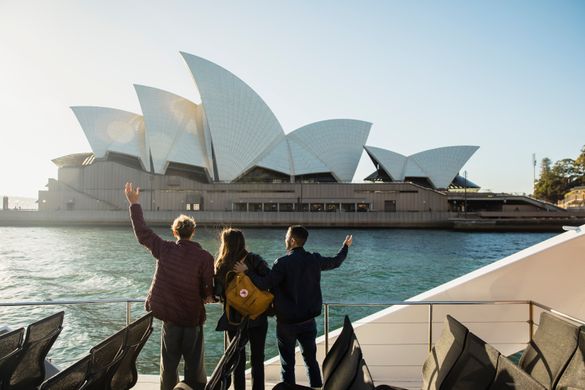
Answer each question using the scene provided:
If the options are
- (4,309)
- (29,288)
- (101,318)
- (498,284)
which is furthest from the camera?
(29,288)

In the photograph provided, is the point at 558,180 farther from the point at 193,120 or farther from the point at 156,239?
the point at 156,239

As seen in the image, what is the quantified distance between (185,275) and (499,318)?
8.42 feet

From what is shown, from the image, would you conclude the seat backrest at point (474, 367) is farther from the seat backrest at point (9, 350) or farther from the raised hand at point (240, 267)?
the seat backrest at point (9, 350)

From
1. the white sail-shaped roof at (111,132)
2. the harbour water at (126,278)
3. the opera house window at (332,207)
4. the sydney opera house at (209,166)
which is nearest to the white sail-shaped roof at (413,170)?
the sydney opera house at (209,166)

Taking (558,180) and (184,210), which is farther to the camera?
(558,180)

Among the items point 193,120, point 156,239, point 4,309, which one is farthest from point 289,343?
point 193,120

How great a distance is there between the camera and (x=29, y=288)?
10.2m

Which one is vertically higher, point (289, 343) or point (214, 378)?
point (214, 378)

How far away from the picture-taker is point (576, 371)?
1668 millimetres

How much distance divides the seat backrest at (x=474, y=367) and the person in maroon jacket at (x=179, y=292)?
132 cm

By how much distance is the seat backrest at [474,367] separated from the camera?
152 cm

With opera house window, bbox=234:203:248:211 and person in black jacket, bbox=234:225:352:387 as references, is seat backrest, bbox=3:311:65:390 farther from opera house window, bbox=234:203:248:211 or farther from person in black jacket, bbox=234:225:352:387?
opera house window, bbox=234:203:248:211

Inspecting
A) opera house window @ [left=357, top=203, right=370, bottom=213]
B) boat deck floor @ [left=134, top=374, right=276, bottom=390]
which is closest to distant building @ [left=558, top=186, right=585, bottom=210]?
opera house window @ [left=357, top=203, right=370, bottom=213]

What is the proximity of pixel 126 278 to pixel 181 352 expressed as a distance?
10.1 m
